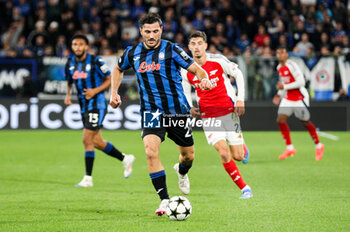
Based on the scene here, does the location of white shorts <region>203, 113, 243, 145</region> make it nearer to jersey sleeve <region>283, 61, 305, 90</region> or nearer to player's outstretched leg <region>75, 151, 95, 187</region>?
player's outstretched leg <region>75, 151, 95, 187</region>

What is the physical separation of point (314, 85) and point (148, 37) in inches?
444

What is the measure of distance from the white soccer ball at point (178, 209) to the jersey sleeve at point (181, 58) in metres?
1.38

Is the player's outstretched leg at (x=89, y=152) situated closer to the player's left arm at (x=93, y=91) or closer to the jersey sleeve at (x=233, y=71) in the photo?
the player's left arm at (x=93, y=91)

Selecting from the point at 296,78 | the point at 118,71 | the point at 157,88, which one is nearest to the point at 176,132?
the point at 157,88

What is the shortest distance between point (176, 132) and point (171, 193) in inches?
58.9

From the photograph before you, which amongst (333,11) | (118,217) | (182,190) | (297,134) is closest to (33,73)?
(297,134)

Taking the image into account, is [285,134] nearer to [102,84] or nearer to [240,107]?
[102,84]

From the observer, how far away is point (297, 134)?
54.9 feet

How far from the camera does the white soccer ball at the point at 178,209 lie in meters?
6.13

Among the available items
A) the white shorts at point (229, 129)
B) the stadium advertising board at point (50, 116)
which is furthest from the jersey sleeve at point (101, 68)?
the stadium advertising board at point (50, 116)

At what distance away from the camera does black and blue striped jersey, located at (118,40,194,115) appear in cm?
658

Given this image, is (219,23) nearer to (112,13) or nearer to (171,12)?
(171,12)

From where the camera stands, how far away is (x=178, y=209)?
6.12 meters

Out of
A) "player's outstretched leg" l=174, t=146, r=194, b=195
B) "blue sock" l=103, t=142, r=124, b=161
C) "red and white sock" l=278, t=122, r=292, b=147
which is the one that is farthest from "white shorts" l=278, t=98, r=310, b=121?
"player's outstretched leg" l=174, t=146, r=194, b=195
